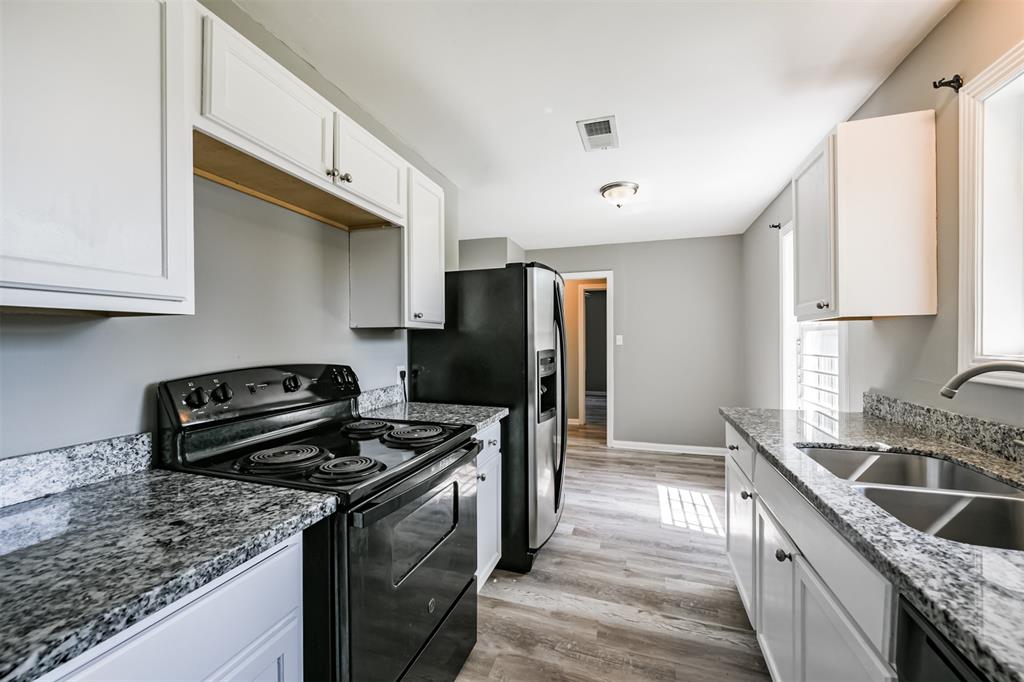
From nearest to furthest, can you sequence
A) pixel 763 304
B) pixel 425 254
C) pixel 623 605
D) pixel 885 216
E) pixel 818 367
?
pixel 885 216, pixel 623 605, pixel 425 254, pixel 818 367, pixel 763 304

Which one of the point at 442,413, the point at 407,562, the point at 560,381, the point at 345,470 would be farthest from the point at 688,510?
the point at 345,470

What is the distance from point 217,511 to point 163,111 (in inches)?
36.6

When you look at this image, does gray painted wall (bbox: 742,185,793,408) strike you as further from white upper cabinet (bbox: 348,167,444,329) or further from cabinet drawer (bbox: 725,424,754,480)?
white upper cabinet (bbox: 348,167,444,329)

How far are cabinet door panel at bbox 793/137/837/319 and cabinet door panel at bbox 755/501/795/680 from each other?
0.91 metres

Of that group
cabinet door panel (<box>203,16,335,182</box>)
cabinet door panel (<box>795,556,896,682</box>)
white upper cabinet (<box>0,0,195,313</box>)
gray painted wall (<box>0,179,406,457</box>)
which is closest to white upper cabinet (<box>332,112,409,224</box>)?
cabinet door panel (<box>203,16,335,182</box>)

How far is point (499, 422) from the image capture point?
2.25 m

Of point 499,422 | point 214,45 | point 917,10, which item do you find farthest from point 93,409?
point 917,10

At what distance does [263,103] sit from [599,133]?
5.53ft

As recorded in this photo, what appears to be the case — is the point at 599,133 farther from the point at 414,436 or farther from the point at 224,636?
the point at 224,636

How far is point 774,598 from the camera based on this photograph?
1352 millimetres

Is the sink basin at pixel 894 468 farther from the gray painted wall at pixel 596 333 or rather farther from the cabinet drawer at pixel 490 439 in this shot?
the gray painted wall at pixel 596 333

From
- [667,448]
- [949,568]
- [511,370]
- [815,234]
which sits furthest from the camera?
[667,448]

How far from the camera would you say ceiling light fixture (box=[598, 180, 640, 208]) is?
3.03 metres

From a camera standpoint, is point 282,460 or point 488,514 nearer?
point 282,460
